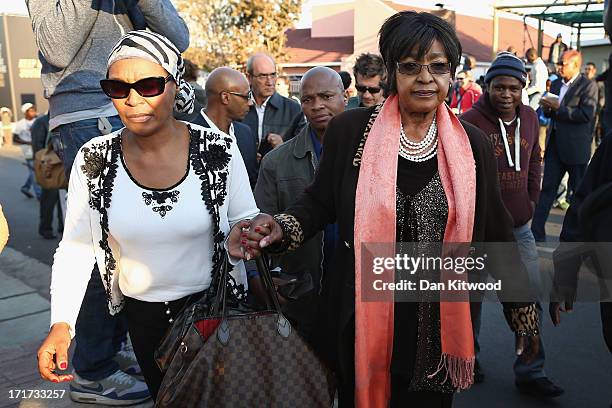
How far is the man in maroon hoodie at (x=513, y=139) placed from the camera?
12.7ft

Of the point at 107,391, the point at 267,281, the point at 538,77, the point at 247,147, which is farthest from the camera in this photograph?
the point at 538,77

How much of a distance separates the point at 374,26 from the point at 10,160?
2451 cm

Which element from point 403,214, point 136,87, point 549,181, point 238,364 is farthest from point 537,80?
point 238,364

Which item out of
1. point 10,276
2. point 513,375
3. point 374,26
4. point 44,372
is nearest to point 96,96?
point 44,372

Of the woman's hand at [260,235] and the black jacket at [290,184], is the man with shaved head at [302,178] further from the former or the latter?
the woman's hand at [260,235]

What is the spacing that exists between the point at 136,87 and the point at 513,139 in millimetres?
2695

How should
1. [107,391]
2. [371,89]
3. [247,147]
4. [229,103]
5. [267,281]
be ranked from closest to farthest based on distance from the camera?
1. [267,281]
2. [107,391]
3. [229,103]
4. [247,147]
5. [371,89]

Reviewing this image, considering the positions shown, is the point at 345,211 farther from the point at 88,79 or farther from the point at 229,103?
the point at 229,103

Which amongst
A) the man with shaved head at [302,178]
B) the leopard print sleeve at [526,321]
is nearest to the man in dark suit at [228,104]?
the man with shaved head at [302,178]

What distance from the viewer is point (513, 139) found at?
12.8ft

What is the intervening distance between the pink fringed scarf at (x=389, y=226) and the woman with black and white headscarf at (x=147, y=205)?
52cm

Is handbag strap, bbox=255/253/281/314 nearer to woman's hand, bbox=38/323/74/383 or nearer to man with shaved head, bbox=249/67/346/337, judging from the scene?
woman's hand, bbox=38/323/74/383

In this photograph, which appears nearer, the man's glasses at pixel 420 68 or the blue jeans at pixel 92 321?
the man's glasses at pixel 420 68

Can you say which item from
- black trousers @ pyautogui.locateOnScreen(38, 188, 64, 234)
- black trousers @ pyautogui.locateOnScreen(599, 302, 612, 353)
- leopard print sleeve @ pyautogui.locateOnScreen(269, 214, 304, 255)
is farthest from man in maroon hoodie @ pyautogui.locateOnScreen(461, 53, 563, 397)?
black trousers @ pyautogui.locateOnScreen(38, 188, 64, 234)
